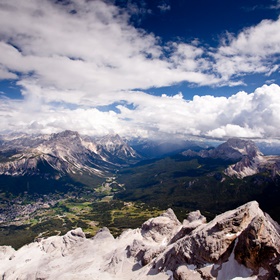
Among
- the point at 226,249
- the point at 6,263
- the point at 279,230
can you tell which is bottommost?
the point at 6,263

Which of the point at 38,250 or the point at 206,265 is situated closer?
the point at 206,265

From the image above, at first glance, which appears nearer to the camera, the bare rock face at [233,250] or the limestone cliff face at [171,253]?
the bare rock face at [233,250]

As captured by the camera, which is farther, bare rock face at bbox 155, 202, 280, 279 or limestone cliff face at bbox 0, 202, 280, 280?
limestone cliff face at bbox 0, 202, 280, 280

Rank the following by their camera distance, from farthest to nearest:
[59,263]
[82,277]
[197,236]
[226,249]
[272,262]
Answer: [59,263] < [82,277] < [197,236] < [226,249] < [272,262]

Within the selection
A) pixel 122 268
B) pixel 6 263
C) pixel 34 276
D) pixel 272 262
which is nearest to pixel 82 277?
pixel 122 268

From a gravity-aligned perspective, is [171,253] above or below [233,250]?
below

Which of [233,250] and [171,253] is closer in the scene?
[233,250]

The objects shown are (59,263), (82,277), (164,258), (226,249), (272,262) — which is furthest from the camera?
(59,263)

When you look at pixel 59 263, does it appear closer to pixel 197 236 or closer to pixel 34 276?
pixel 34 276
